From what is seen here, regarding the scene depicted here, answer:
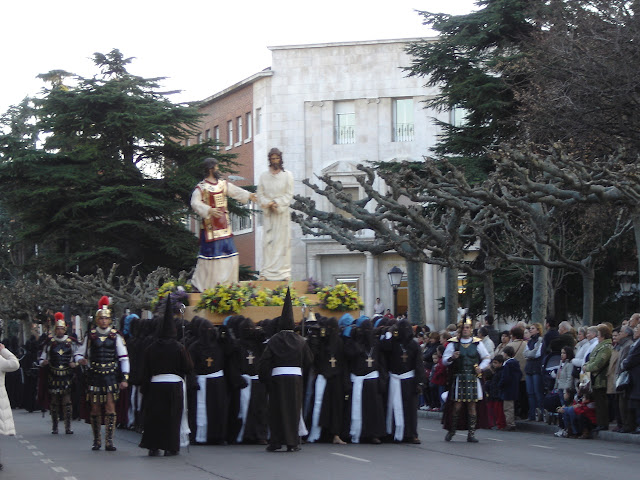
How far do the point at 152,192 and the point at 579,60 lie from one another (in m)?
22.5

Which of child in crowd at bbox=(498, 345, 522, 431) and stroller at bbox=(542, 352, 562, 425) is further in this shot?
child in crowd at bbox=(498, 345, 522, 431)

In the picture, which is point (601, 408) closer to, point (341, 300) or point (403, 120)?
point (341, 300)

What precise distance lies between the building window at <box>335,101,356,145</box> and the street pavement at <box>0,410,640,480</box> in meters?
46.4

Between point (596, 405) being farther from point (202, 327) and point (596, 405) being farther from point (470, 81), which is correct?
point (470, 81)

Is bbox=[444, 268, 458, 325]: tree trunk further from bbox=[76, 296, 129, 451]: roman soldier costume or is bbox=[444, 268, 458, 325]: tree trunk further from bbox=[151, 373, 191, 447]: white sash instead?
bbox=[151, 373, 191, 447]: white sash

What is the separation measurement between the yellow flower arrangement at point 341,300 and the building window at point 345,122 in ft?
149

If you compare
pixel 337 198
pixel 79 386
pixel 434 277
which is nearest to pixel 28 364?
pixel 79 386

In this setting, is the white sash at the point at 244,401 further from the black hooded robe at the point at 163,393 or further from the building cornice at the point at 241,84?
the building cornice at the point at 241,84

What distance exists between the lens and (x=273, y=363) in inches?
691

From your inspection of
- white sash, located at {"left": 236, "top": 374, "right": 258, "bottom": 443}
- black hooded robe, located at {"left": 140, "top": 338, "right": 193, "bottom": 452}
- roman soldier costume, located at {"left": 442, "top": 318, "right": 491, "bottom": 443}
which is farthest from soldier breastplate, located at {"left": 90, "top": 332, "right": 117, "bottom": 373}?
roman soldier costume, located at {"left": 442, "top": 318, "right": 491, "bottom": 443}

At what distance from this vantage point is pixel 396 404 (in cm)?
1908

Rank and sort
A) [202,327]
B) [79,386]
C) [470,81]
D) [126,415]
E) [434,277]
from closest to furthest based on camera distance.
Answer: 1. [202,327]
2. [126,415]
3. [79,386]
4. [470,81]
5. [434,277]

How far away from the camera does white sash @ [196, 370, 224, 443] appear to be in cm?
1914

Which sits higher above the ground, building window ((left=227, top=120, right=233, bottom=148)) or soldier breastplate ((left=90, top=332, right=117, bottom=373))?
building window ((left=227, top=120, right=233, bottom=148))
